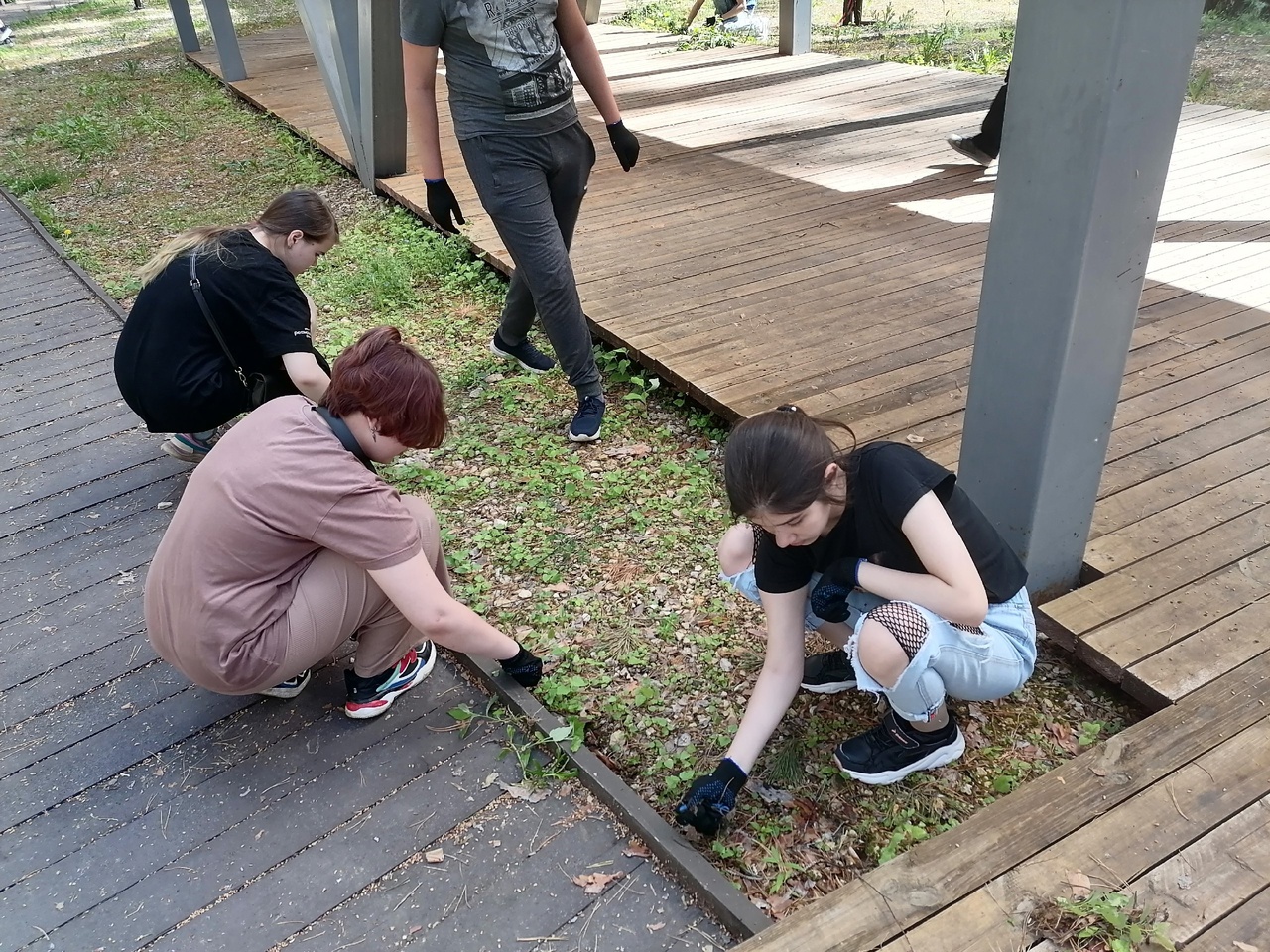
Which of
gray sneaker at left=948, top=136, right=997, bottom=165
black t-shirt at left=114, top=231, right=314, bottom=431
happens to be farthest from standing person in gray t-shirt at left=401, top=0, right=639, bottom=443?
gray sneaker at left=948, top=136, right=997, bottom=165

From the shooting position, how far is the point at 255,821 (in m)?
2.15

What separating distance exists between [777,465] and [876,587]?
37 cm

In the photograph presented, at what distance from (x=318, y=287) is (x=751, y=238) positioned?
7.47ft

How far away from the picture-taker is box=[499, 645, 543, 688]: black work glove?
7.96ft

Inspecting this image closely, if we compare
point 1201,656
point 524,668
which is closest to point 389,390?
point 524,668

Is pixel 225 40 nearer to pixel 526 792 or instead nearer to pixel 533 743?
pixel 533 743

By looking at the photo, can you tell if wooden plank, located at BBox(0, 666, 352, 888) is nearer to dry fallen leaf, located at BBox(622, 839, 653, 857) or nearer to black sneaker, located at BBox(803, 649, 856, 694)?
dry fallen leaf, located at BBox(622, 839, 653, 857)

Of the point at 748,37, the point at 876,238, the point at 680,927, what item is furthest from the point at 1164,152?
the point at 748,37

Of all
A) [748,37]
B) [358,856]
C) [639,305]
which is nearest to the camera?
[358,856]

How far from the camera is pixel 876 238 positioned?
483 cm

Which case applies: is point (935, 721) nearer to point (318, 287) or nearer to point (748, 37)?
point (318, 287)

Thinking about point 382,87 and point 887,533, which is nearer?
point 887,533

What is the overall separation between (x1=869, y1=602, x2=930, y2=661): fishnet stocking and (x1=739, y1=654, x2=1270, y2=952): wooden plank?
0.36 meters

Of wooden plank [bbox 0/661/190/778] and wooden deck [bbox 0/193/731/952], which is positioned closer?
wooden deck [bbox 0/193/731/952]
